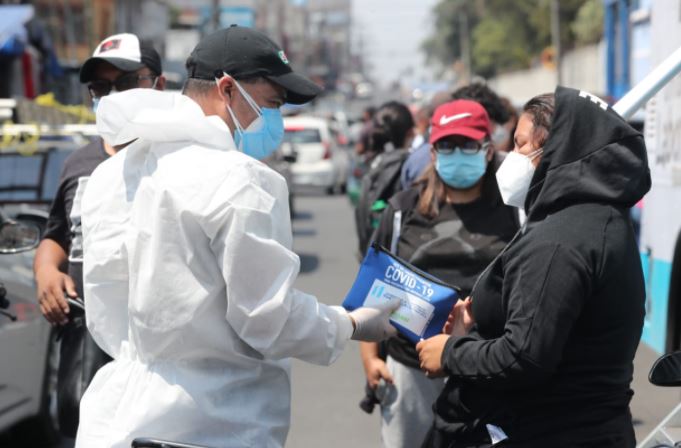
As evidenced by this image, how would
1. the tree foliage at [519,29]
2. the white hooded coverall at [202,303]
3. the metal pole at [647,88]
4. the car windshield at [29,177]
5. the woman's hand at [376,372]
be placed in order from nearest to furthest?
the white hooded coverall at [202,303], the metal pole at [647,88], the woman's hand at [376,372], the car windshield at [29,177], the tree foliage at [519,29]

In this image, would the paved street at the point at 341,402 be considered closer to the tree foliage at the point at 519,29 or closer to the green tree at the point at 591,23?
the green tree at the point at 591,23

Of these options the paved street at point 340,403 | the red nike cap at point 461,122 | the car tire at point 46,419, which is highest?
the red nike cap at point 461,122

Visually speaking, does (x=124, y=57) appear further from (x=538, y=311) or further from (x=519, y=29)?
(x=519, y=29)

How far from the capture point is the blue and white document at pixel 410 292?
344 cm

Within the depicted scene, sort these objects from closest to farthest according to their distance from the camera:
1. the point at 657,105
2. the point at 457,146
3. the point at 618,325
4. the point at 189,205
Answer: the point at 189,205, the point at 618,325, the point at 457,146, the point at 657,105

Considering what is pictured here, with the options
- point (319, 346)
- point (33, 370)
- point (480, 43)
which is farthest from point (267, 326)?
point (480, 43)

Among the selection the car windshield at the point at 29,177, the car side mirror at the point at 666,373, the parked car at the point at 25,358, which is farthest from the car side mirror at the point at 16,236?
the car windshield at the point at 29,177

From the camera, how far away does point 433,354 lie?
3.28m

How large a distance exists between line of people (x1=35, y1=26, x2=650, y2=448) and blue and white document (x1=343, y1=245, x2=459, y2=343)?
62 mm

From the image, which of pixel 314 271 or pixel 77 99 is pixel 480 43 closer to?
pixel 77 99

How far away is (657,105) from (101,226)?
4.98m

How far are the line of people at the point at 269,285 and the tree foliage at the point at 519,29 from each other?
1926 inches

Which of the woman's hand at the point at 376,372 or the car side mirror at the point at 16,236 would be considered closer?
the woman's hand at the point at 376,372

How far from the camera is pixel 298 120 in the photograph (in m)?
28.1
